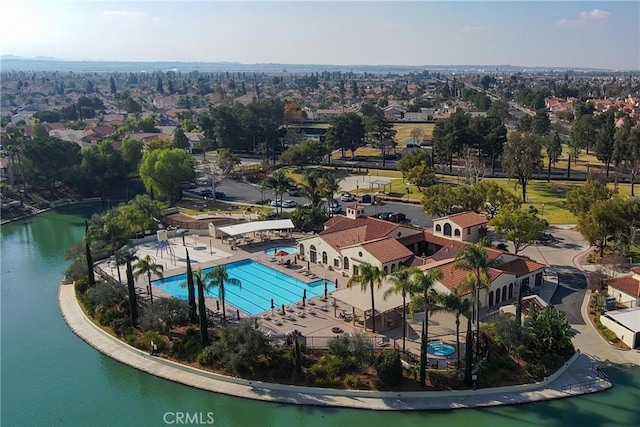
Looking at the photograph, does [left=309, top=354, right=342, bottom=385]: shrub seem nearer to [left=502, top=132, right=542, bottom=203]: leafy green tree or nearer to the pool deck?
the pool deck

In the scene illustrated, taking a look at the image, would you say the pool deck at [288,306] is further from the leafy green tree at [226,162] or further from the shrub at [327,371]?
the leafy green tree at [226,162]

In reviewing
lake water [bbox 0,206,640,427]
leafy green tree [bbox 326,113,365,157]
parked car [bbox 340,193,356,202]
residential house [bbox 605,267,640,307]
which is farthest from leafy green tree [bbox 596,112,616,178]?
lake water [bbox 0,206,640,427]

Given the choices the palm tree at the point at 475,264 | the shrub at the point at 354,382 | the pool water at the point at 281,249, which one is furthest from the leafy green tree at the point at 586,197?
the shrub at the point at 354,382

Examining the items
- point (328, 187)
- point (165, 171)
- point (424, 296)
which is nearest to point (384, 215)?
point (328, 187)

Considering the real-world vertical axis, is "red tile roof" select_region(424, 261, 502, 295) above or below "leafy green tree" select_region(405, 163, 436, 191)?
below

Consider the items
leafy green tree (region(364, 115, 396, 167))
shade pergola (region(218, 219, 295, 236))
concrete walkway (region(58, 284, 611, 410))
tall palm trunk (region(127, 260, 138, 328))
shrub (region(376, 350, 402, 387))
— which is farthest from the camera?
leafy green tree (region(364, 115, 396, 167))

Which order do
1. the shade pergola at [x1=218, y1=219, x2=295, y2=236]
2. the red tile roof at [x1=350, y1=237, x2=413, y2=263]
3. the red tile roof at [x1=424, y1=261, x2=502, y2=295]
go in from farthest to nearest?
1. the shade pergola at [x1=218, y1=219, x2=295, y2=236]
2. the red tile roof at [x1=350, y1=237, x2=413, y2=263]
3. the red tile roof at [x1=424, y1=261, x2=502, y2=295]
